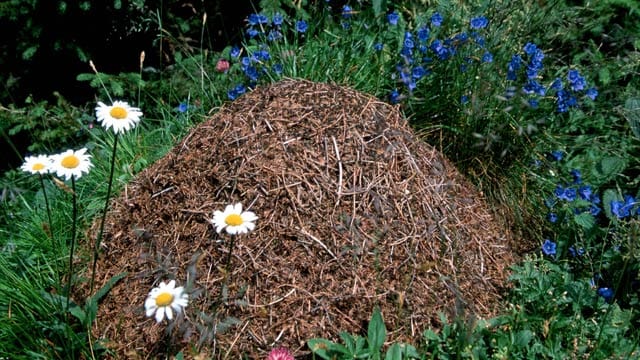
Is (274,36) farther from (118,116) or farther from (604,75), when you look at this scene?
(118,116)

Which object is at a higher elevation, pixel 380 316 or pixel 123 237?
pixel 123 237

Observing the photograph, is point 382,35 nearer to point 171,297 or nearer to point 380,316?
point 380,316

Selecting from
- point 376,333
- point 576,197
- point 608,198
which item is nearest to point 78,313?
point 376,333

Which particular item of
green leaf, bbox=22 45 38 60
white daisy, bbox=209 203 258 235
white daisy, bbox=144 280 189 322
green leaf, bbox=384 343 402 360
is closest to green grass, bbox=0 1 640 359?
green leaf, bbox=384 343 402 360

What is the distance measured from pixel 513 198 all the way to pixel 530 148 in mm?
288

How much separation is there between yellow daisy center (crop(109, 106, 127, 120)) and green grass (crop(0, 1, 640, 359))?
86cm

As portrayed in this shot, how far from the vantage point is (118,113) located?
2494 mm

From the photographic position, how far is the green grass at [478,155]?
3021mm

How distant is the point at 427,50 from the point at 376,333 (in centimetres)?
193

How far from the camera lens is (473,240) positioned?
339cm

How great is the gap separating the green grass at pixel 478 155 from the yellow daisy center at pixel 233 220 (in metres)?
0.64

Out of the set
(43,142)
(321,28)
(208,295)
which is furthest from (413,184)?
(43,142)

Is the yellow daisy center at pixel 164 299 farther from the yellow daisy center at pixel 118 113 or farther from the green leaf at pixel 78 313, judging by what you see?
the green leaf at pixel 78 313

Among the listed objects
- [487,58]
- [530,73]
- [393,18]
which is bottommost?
[530,73]
